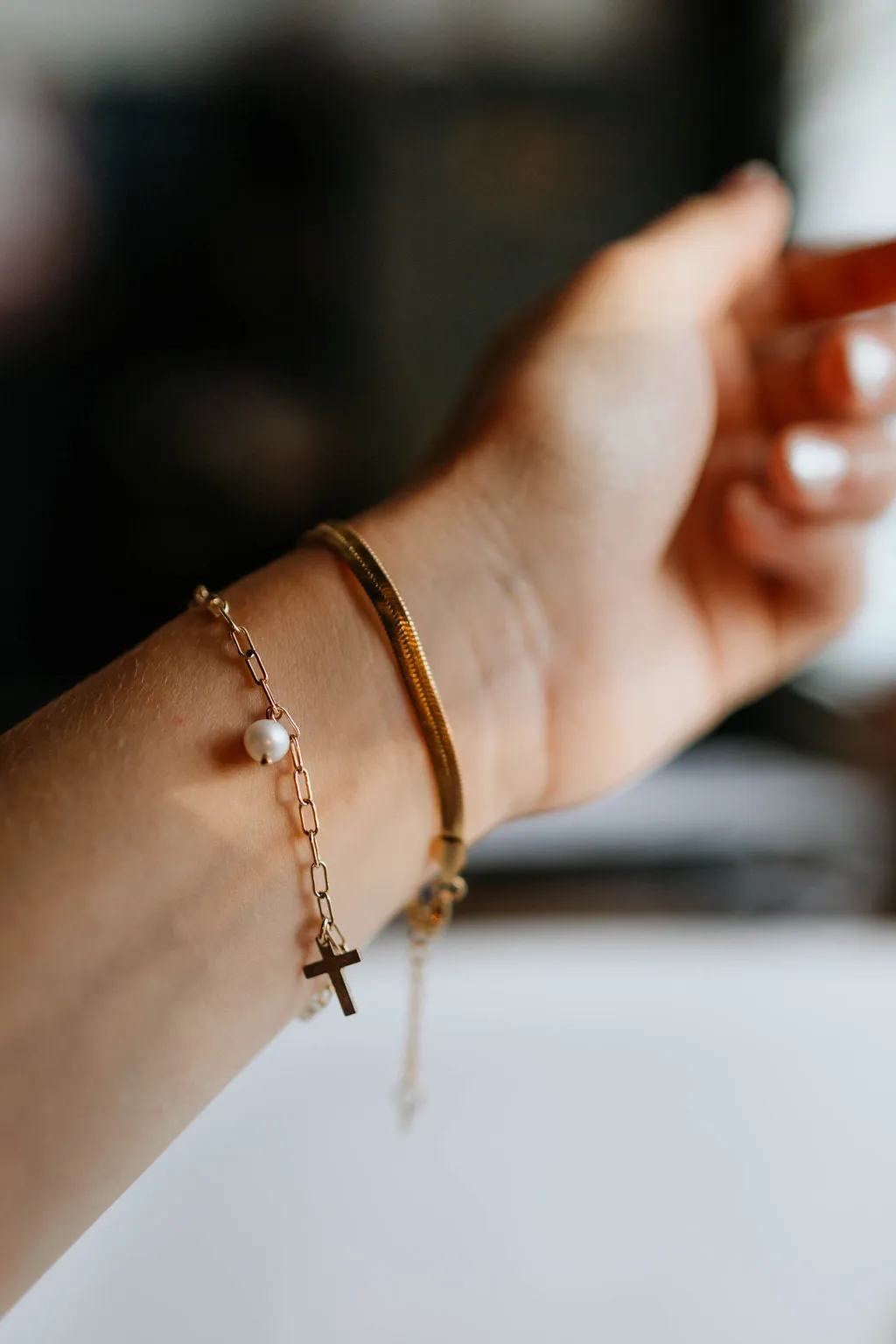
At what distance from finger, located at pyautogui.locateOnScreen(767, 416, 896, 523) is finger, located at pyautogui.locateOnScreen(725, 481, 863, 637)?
1 cm

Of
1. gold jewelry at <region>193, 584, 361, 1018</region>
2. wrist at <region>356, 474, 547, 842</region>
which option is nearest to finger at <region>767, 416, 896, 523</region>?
wrist at <region>356, 474, 547, 842</region>

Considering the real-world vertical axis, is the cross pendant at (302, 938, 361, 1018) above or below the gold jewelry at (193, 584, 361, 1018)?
below

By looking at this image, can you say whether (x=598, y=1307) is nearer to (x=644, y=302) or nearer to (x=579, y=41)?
(x=644, y=302)

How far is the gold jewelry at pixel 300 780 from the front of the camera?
Result: 377mm

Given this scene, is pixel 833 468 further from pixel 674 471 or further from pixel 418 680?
pixel 418 680

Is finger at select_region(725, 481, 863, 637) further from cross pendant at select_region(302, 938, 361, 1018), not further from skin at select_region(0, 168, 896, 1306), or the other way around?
cross pendant at select_region(302, 938, 361, 1018)

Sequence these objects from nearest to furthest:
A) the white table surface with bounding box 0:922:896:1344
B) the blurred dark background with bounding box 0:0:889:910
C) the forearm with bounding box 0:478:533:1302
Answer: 1. the forearm with bounding box 0:478:533:1302
2. the white table surface with bounding box 0:922:896:1344
3. the blurred dark background with bounding box 0:0:889:910

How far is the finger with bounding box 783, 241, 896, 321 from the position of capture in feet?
1.73

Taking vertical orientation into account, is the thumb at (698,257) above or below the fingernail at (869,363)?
above

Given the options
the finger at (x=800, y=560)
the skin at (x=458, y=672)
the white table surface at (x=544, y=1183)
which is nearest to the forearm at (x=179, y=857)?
the skin at (x=458, y=672)

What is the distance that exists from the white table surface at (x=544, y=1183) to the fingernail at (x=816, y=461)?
1.43 feet

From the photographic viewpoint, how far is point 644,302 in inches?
20.1

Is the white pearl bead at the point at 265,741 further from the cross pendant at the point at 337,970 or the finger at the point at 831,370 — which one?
the finger at the point at 831,370

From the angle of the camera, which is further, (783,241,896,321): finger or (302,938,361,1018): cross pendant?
(783,241,896,321): finger
